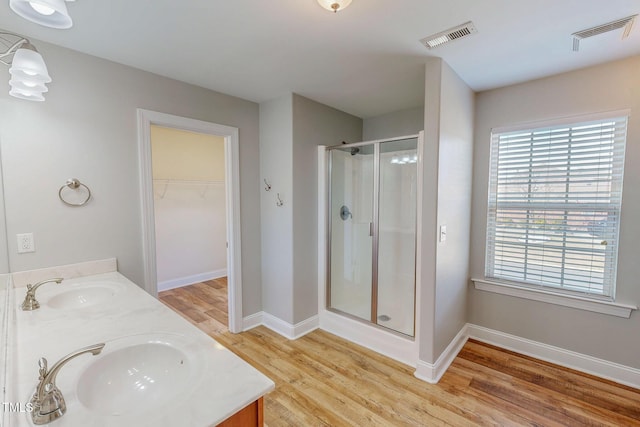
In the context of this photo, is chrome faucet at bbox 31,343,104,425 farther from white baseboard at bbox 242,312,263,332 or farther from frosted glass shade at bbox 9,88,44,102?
white baseboard at bbox 242,312,263,332

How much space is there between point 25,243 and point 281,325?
213 centimetres

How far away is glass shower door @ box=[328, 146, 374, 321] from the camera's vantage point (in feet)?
9.81

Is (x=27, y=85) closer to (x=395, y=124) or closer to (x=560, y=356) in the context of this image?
(x=395, y=124)

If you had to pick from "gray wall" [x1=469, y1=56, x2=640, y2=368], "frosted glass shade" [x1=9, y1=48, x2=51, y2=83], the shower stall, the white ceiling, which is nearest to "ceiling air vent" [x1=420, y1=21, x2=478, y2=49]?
the white ceiling

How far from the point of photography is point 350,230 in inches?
126

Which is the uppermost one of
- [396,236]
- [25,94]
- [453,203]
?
[25,94]

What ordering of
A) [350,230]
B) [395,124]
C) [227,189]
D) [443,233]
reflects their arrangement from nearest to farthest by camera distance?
[443,233] < [227,189] < [350,230] < [395,124]

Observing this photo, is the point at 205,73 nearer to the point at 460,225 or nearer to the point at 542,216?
the point at 460,225

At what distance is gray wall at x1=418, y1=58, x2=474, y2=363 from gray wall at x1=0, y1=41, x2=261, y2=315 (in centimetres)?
212

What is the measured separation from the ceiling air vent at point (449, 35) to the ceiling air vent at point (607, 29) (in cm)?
67

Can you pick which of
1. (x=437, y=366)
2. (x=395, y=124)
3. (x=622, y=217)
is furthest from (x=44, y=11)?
(x=622, y=217)

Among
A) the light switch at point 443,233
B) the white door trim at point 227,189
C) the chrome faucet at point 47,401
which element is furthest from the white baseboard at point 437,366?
the chrome faucet at point 47,401

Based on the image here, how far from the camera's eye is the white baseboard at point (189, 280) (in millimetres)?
4350

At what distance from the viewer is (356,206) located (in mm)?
3133
